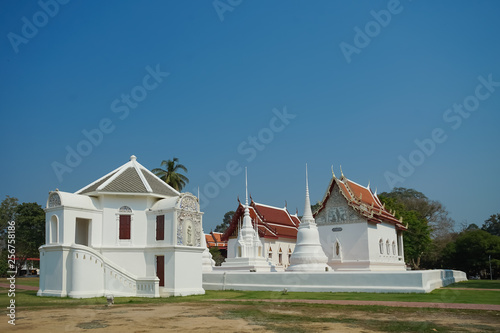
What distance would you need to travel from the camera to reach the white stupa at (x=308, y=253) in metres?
26.4

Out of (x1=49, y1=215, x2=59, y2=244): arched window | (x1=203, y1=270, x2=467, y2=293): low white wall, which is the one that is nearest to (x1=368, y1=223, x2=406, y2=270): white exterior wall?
(x1=203, y1=270, x2=467, y2=293): low white wall

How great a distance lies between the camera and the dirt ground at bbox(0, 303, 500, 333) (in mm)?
10805

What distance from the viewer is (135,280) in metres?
21.4

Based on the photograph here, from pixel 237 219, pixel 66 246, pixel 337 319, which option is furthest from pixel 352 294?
pixel 237 219

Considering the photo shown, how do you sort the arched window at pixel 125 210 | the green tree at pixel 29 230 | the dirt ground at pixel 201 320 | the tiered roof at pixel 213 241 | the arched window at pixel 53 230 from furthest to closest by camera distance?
1. the tiered roof at pixel 213 241
2. the green tree at pixel 29 230
3. the arched window at pixel 125 210
4. the arched window at pixel 53 230
5. the dirt ground at pixel 201 320

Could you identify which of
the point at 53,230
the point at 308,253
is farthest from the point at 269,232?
the point at 53,230

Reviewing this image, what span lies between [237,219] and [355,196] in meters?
11.7

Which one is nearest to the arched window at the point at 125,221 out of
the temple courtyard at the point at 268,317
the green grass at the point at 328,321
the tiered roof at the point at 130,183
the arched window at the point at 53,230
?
the tiered roof at the point at 130,183

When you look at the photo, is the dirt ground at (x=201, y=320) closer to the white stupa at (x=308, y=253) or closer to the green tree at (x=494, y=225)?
the white stupa at (x=308, y=253)

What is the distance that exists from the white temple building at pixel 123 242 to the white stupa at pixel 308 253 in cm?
660

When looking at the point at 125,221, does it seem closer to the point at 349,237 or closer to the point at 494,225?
the point at 349,237

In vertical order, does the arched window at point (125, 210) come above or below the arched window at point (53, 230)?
above

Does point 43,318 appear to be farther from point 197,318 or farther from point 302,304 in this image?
point 302,304

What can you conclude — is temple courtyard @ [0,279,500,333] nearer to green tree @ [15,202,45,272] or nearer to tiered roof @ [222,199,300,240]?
tiered roof @ [222,199,300,240]
